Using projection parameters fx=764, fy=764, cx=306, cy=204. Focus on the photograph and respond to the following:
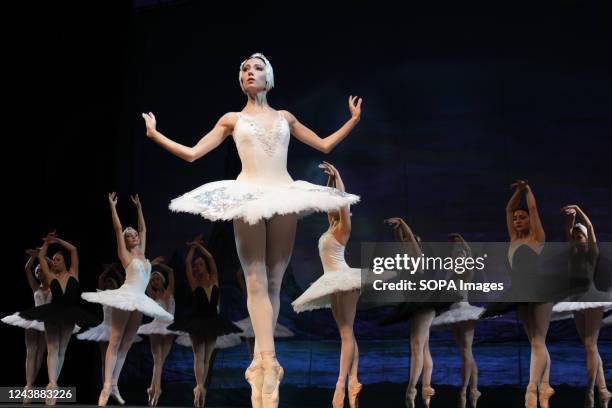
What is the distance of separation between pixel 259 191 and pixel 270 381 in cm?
82

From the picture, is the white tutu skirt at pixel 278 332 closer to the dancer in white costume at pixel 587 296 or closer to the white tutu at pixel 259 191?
the dancer in white costume at pixel 587 296

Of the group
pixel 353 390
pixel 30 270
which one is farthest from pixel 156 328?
pixel 353 390

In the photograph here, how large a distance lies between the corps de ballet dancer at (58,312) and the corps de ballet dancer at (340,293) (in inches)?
107

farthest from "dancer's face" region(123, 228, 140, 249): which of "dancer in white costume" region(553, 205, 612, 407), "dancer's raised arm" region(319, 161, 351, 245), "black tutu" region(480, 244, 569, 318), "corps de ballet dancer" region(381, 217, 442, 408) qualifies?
"dancer in white costume" region(553, 205, 612, 407)

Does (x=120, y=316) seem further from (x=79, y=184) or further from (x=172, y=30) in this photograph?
(x=172, y=30)

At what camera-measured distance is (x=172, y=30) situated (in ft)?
30.0

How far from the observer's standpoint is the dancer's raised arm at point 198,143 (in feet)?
11.2

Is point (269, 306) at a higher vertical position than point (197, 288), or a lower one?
lower

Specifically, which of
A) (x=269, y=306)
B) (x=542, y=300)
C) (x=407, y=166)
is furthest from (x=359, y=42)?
(x=269, y=306)

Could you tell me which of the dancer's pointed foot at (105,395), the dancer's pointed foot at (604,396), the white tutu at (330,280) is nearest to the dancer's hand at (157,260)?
the dancer's pointed foot at (105,395)

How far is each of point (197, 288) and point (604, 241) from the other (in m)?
4.10

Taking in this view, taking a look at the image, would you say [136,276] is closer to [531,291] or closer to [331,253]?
[331,253]

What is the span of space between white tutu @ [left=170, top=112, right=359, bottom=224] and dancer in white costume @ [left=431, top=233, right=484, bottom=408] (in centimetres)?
382

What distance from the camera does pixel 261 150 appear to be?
11.6 ft
